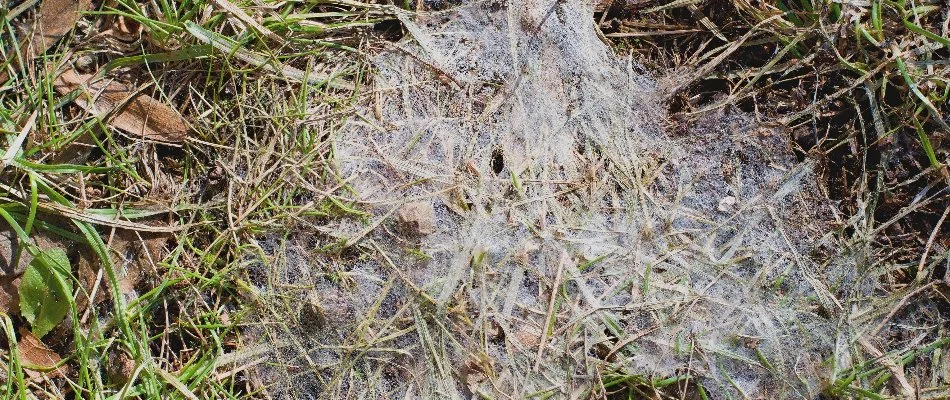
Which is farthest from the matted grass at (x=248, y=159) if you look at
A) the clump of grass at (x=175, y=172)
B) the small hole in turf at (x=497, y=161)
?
the small hole in turf at (x=497, y=161)

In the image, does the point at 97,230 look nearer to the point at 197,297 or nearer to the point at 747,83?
the point at 197,297

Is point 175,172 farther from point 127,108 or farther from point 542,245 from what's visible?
point 542,245

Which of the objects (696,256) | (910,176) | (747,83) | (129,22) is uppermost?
(129,22)

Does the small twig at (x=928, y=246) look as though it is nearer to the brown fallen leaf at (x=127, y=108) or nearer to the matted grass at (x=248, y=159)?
the matted grass at (x=248, y=159)

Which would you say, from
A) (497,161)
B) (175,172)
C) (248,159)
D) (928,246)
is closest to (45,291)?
(175,172)

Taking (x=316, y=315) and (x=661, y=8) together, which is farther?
(x=661, y=8)

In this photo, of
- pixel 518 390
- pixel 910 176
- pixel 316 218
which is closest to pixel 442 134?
pixel 316 218
